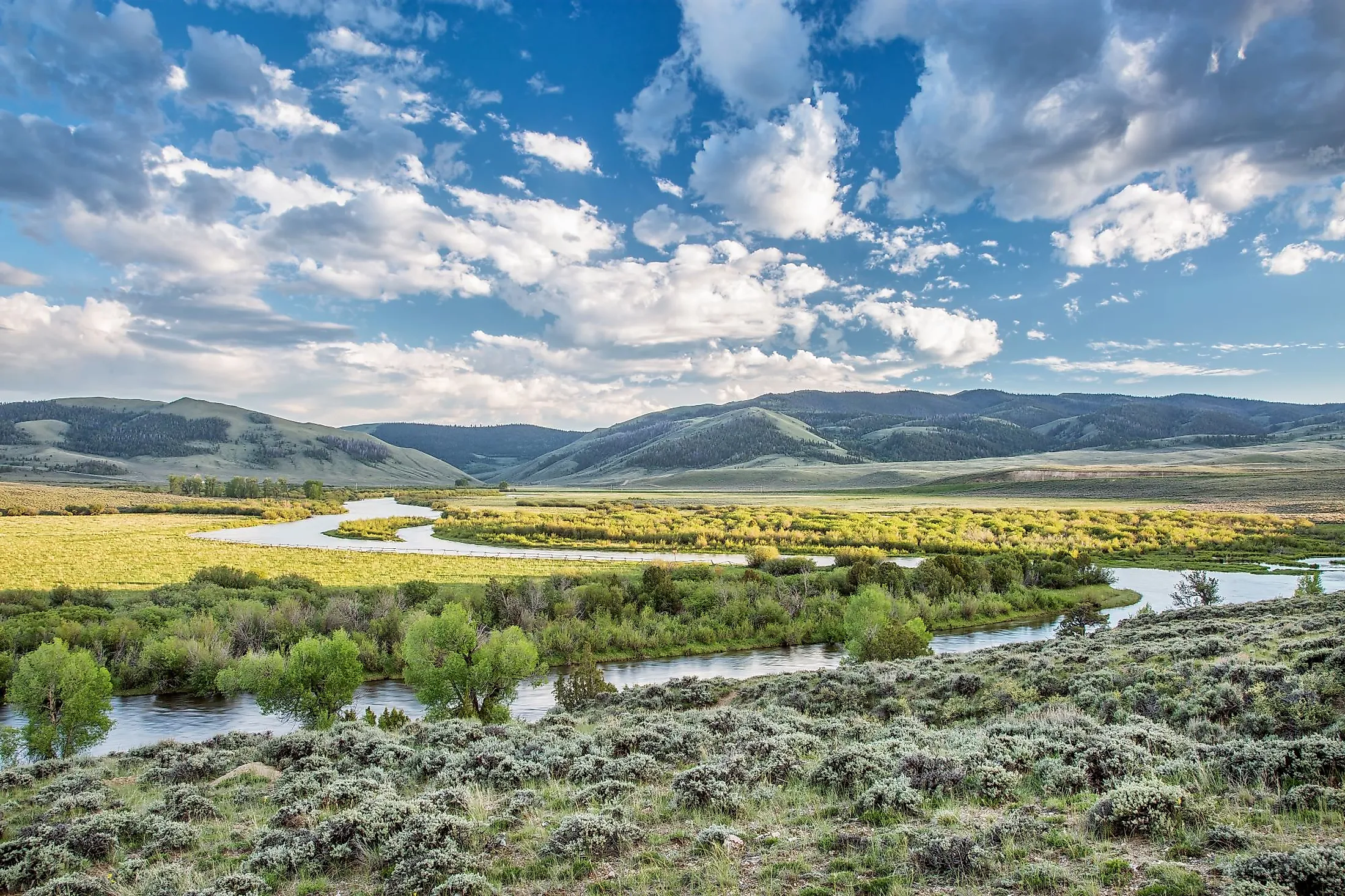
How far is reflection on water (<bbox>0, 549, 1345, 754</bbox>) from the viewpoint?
29.5m

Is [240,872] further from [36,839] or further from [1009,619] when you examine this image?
[1009,619]

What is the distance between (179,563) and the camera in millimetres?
62562

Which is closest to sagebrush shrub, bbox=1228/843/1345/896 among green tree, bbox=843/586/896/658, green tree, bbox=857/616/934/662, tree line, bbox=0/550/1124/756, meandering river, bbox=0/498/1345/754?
meandering river, bbox=0/498/1345/754

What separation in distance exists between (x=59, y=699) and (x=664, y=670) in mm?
25793

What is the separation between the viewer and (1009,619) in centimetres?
5012

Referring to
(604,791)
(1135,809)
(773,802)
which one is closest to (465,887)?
(604,791)

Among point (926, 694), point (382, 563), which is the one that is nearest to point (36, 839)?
point (926, 694)

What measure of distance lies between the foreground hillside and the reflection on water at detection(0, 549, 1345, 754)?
1280cm

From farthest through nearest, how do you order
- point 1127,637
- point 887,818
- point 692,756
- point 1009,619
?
point 1009,619 → point 1127,637 → point 692,756 → point 887,818

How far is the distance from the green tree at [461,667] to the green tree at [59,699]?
1046 cm

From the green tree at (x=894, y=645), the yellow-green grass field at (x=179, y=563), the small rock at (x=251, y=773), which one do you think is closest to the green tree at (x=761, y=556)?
the yellow-green grass field at (x=179, y=563)

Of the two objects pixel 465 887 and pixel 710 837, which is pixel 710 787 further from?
pixel 465 887

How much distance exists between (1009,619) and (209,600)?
5316 centimetres

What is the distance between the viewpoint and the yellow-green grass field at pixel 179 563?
5462 cm
